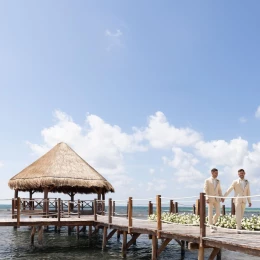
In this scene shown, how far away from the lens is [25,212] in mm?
21484

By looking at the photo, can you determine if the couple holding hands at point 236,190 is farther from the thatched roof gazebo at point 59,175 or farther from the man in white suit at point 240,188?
the thatched roof gazebo at point 59,175

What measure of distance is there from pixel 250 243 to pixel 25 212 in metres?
15.3

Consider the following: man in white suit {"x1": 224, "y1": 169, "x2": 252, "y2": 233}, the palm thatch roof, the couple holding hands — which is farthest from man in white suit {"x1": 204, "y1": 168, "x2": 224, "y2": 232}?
the palm thatch roof

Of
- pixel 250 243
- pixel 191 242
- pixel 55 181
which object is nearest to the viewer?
pixel 250 243

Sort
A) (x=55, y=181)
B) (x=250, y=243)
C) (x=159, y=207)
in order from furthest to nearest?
(x=55, y=181) < (x=159, y=207) < (x=250, y=243)

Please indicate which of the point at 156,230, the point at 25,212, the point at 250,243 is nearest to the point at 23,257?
the point at 25,212

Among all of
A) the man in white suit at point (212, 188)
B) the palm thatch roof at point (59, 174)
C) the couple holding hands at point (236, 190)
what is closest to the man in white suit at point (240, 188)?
the couple holding hands at point (236, 190)

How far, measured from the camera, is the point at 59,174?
2350cm

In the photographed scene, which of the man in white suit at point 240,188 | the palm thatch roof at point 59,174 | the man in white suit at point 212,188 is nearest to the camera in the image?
the man in white suit at point 240,188

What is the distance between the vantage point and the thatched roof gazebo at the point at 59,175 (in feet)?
75.8

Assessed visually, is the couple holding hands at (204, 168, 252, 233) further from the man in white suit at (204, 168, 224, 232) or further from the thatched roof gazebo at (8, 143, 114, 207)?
the thatched roof gazebo at (8, 143, 114, 207)

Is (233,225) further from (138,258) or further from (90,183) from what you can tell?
(90,183)

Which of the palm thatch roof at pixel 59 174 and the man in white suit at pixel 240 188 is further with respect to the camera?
the palm thatch roof at pixel 59 174

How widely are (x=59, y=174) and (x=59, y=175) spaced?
12cm
